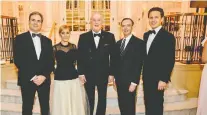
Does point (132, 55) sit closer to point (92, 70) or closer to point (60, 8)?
point (92, 70)

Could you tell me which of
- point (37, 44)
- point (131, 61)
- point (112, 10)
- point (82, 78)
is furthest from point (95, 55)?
point (112, 10)

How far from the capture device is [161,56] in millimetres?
2551

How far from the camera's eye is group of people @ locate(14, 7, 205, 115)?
2584mm

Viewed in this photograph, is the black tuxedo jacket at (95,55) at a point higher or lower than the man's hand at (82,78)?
higher

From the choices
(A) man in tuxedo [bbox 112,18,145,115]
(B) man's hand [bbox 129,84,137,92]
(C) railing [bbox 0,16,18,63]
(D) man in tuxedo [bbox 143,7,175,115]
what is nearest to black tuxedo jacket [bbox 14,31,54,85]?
(A) man in tuxedo [bbox 112,18,145,115]

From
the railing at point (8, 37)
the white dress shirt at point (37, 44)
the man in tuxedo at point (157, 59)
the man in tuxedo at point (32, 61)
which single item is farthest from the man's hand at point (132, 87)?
the railing at point (8, 37)

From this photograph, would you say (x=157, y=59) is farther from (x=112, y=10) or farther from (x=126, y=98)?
(x=112, y=10)

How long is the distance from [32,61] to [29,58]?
5 centimetres

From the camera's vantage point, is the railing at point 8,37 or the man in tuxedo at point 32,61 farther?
the railing at point 8,37

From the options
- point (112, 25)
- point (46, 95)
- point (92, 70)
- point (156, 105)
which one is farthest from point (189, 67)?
point (112, 25)

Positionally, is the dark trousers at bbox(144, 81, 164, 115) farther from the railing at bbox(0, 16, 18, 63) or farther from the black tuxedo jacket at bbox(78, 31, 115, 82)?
the railing at bbox(0, 16, 18, 63)

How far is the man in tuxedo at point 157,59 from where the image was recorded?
2.54 meters

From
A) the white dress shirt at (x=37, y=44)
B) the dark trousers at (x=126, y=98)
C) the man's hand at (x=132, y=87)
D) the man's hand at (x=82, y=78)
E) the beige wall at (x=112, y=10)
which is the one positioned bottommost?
the dark trousers at (x=126, y=98)

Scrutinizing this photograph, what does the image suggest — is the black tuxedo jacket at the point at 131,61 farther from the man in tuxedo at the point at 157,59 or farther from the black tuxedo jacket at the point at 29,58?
the black tuxedo jacket at the point at 29,58
